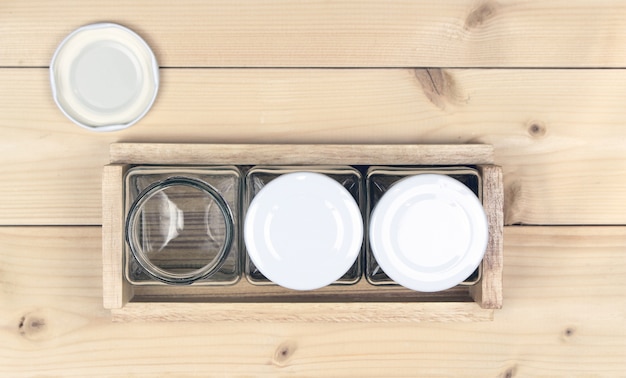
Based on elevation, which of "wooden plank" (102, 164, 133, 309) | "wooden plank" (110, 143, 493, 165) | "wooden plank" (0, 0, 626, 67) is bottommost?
"wooden plank" (102, 164, 133, 309)

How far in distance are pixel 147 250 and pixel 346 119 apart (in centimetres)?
19

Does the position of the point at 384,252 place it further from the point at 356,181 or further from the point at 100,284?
the point at 100,284

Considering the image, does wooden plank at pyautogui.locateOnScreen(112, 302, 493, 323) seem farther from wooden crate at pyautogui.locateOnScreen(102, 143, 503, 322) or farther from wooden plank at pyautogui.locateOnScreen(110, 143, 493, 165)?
wooden plank at pyautogui.locateOnScreen(110, 143, 493, 165)

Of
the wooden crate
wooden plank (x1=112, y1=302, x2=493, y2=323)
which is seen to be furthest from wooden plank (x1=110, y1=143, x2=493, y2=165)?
wooden plank (x1=112, y1=302, x2=493, y2=323)

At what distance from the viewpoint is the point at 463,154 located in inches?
17.9

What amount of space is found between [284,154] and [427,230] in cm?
12

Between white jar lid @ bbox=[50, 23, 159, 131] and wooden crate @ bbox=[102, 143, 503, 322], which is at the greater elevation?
white jar lid @ bbox=[50, 23, 159, 131]

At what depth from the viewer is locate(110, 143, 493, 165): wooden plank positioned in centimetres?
45

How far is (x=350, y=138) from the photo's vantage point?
0.49 meters

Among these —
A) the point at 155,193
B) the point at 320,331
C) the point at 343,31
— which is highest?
the point at 343,31

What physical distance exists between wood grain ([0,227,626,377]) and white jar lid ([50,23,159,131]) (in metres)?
0.10

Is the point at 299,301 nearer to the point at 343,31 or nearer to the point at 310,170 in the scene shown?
the point at 310,170

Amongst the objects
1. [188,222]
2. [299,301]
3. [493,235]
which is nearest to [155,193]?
[188,222]

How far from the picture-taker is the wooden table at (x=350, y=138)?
482 mm
